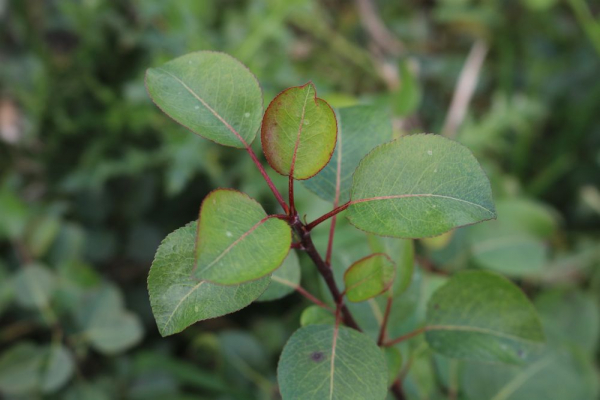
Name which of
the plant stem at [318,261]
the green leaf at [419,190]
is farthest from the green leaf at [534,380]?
the green leaf at [419,190]

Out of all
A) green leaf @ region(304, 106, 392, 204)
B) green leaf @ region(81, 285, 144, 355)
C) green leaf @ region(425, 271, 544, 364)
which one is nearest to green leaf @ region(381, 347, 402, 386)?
green leaf @ region(425, 271, 544, 364)

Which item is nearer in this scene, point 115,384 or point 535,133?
point 115,384

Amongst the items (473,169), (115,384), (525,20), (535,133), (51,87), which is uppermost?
(473,169)

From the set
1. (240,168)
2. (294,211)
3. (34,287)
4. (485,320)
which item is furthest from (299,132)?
(240,168)

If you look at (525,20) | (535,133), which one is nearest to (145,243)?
(535,133)

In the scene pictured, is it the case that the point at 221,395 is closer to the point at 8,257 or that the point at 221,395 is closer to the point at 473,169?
the point at 8,257

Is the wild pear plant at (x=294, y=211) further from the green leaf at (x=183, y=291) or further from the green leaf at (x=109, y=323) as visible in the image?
the green leaf at (x=109, y=323)

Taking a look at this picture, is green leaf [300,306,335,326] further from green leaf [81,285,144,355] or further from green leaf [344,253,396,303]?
green leaf [81,285,144,355]
